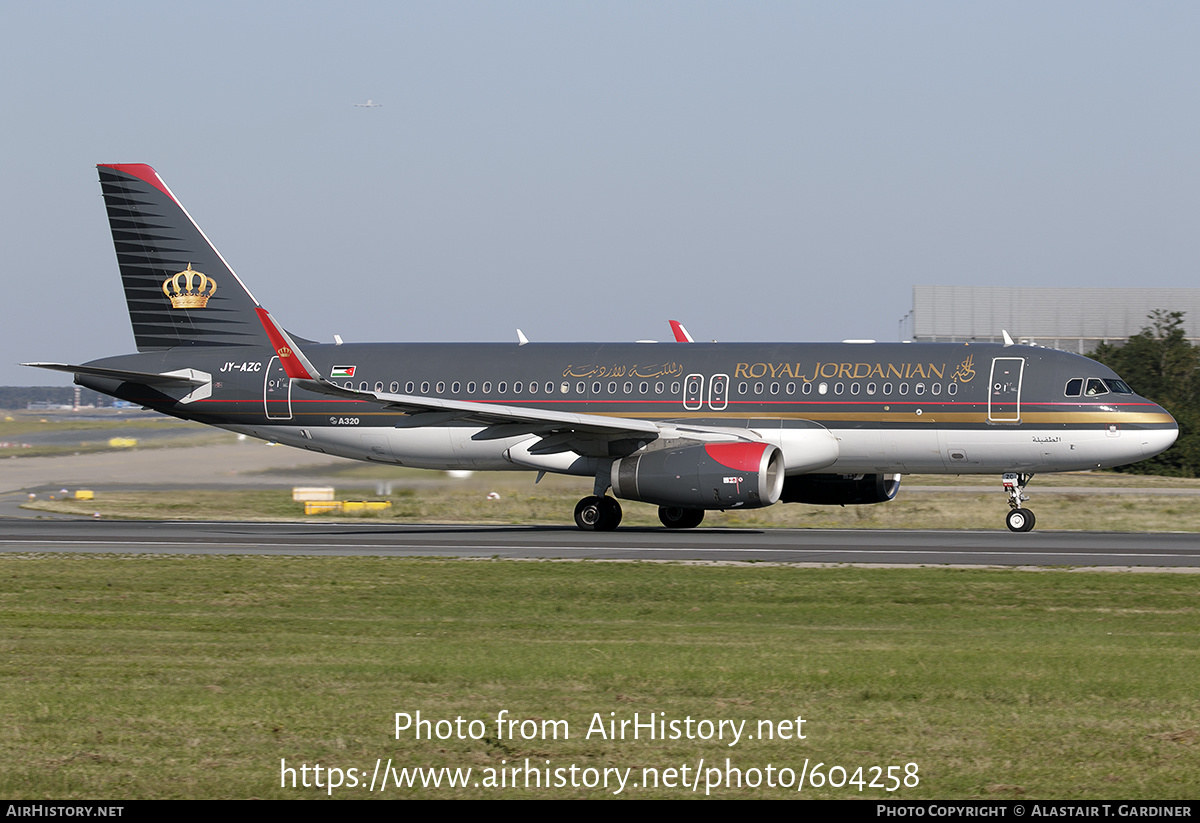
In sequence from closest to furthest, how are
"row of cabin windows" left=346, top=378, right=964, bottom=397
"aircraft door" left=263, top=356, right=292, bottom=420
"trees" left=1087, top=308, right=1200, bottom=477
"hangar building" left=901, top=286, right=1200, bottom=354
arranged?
"row of cabin windows" left=346, top=378, right=964, bottom=397, "aircraft door" left=263, top=356, right=292, bottom=420, "trees" left=1087, top=308, right=1200, bottom=477, "hangar building" left=901, top=286, right=1200, bottom=354

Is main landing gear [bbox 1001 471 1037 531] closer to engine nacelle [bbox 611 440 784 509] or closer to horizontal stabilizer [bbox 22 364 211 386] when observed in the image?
engine nacelle [bbox 611 440 784 509]

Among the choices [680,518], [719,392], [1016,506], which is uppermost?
[719,392]

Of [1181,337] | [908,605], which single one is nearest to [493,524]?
[908,605]

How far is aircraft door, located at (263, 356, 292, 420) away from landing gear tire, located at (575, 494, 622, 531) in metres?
7.71

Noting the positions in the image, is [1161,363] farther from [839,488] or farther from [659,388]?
[659,388]

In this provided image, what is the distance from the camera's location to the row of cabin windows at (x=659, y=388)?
27.6 meters

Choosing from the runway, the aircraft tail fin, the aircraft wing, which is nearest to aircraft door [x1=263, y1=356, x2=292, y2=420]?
the aircraft tail fin

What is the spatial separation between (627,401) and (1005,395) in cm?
787

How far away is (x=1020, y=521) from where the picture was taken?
90.4 feet

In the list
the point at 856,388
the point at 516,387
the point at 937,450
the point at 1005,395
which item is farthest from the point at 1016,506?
the point at 516,387

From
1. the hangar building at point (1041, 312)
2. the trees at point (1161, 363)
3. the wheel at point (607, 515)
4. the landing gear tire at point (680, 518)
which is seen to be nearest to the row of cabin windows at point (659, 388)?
the wheel at point (607, 515)

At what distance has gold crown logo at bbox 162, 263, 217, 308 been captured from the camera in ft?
109

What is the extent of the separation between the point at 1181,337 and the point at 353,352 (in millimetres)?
55025

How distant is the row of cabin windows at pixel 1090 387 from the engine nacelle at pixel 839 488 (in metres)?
4.28
